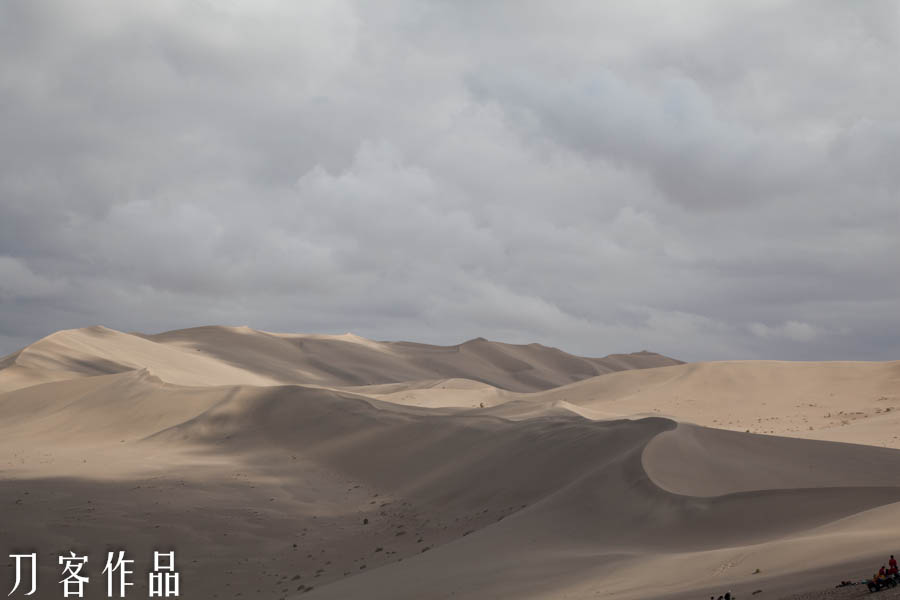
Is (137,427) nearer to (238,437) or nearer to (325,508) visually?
(238,437)

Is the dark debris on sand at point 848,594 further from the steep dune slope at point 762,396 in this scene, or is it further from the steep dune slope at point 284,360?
the steep dune slope at point 284,360

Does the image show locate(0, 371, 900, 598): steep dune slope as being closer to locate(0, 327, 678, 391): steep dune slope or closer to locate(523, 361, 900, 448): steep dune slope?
locate(523, 361, 900, 448): steep dune slope

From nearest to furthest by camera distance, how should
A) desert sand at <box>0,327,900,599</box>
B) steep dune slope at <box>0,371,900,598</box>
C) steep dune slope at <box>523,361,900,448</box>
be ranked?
desert sand at <box>0,327,900,599</box> → steep dune slope at <box>0,371,900,598</box> → steep dune slope at <box>523,361,900,448</box>

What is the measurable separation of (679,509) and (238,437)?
65.2ft

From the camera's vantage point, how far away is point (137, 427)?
31.8 metres

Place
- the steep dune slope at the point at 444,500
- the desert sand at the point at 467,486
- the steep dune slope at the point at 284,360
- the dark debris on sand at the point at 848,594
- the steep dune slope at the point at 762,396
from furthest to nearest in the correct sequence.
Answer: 1. the steep dune slope at the point at 284,360
2. the steep dune slope at the point at 762,396
3. the steep dune slope at the point at 444,500
4. the desert sand at the point at 467,486
5. the dark debris on sand at the point at 848,594

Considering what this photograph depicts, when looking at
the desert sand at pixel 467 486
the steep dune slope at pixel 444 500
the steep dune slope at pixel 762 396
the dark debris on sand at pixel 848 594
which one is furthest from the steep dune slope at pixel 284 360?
the dark debris on sand at pixel 848 594

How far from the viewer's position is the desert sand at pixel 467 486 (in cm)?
1035

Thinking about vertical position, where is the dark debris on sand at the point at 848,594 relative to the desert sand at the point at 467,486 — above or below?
below

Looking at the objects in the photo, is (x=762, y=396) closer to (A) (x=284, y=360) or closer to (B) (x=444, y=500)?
(B) (x=444, y=500)

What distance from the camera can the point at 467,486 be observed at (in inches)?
754

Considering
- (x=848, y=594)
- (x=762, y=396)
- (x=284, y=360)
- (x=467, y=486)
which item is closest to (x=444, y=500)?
(x=467, y=486)

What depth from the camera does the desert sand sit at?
10352mm

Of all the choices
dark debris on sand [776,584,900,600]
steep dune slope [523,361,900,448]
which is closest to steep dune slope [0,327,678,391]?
steep dune slope [523,361,900,448]
